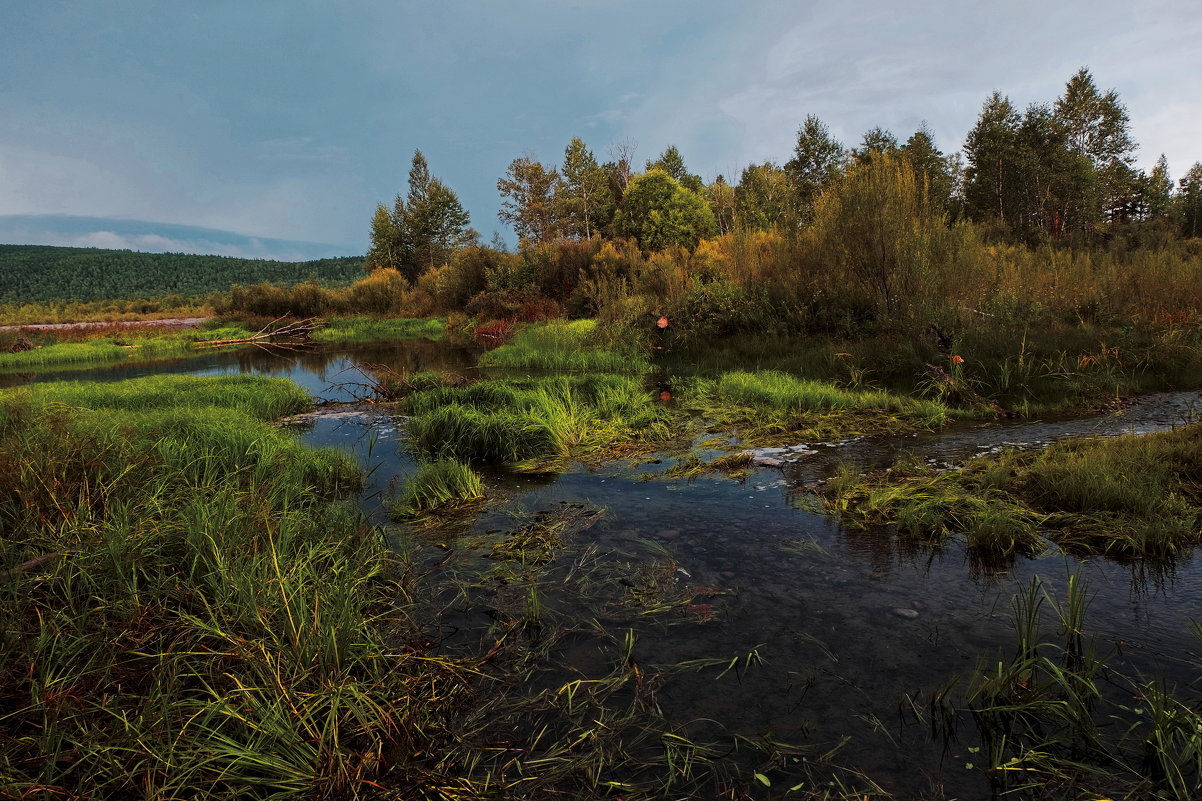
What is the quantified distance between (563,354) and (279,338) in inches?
949

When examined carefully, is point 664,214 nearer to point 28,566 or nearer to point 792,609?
point 792,609

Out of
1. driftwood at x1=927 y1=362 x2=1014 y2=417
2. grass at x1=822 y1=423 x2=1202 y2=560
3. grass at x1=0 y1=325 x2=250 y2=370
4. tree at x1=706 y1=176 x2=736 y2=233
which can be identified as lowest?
grass at x1=822 y1=423 x2=1202 y2=560

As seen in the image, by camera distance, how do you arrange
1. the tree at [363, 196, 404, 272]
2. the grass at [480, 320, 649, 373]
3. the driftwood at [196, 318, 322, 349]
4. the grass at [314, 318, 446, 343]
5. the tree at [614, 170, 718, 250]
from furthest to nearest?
the tree at [363, 196, 404, 272], the tree at [614, 170, 718, 250], the grass at [314, 318, 446, 343], the driftwood at [196, 318, 322, 349], the grass at [480, 320, 649, 373]

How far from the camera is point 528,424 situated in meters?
8.34

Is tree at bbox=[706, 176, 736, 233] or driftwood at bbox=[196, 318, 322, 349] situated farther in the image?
tree at bbox=[706, 176, 736, 233]

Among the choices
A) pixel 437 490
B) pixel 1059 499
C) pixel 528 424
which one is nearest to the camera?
pixel 1059 499

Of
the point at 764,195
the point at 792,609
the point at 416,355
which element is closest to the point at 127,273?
the point at 764,195

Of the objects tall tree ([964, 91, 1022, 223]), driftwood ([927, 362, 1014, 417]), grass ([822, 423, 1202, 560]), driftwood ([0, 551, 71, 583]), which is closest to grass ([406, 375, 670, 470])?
grass ([822, 423, 1202, 560])

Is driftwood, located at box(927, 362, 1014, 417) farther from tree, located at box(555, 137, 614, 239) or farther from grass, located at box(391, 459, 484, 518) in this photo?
tree, located at box(555, 137, 614, 239)

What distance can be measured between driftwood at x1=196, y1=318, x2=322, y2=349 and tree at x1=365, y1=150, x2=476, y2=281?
1029 inches

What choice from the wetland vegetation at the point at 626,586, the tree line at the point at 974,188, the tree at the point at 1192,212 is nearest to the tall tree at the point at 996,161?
the tree line at the point at 974,188

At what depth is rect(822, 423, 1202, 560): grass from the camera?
14.3 feet

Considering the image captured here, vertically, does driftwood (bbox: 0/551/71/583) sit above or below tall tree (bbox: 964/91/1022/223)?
below

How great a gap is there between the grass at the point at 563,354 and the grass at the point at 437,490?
899cm
